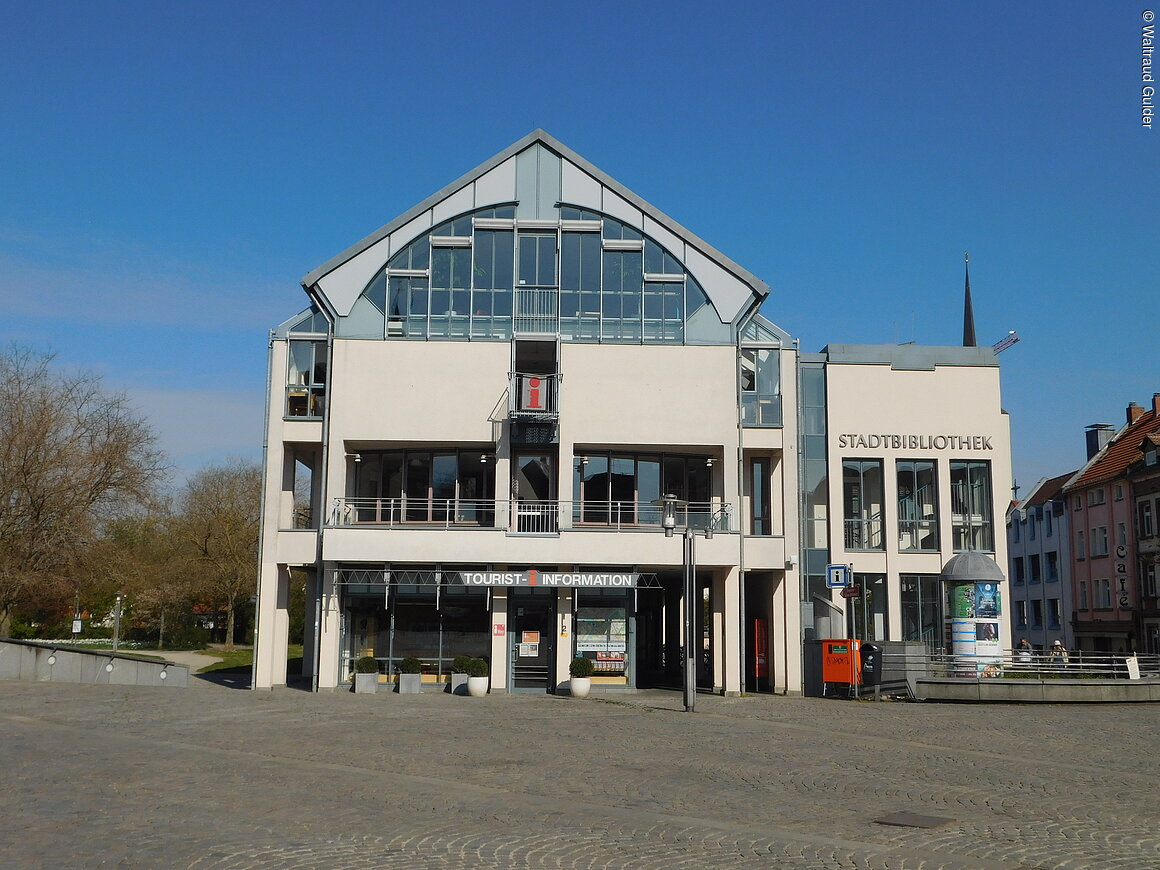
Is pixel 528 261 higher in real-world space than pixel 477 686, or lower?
higher

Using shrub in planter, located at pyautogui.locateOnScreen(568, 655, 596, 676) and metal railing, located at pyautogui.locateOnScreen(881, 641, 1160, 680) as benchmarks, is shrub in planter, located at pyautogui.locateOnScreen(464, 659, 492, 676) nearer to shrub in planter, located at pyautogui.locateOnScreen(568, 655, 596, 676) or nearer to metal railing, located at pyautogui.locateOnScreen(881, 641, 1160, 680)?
shrub in planter, located at pyautogui.locateOnScreen(568, 655, 596, 676)

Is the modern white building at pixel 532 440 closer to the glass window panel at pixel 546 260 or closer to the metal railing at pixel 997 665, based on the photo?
the glass window panel at pixel 546 260

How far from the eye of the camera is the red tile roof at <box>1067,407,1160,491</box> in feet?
197

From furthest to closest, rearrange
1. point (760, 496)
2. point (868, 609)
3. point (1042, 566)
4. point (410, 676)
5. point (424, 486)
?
point (1042, 566) → point (868, 609) → point (760, 496) → point (424, 486) → point (410, 676)

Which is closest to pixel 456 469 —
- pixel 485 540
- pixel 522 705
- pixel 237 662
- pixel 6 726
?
pixel 485 540

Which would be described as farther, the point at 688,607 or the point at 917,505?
the point at 917,505

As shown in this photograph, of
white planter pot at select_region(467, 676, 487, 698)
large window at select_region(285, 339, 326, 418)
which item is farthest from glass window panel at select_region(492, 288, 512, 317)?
white planter pot at select_region(467, 676, 487, 698)

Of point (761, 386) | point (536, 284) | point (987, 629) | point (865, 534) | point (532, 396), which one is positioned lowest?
point (987, 629)

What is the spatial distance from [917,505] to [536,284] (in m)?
14.6

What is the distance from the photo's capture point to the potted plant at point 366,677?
30.4 m

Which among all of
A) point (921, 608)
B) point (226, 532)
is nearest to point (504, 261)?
point (921, 608)

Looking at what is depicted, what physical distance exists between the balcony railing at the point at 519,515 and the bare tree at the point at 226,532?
2698cm

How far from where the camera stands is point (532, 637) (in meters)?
31.4

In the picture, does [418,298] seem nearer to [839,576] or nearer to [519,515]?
[519,515]
